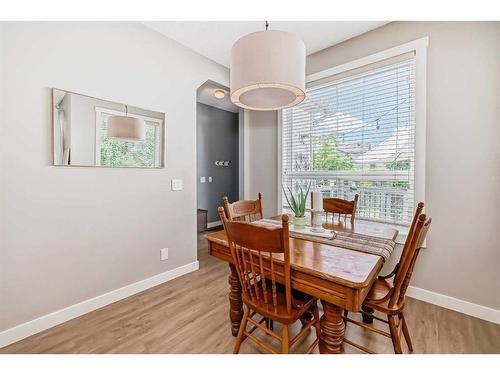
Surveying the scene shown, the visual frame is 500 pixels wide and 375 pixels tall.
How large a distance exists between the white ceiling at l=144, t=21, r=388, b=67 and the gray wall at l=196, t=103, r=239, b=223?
221 centimetres

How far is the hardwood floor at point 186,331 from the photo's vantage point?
61.2 inches

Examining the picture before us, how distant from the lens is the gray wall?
481cm

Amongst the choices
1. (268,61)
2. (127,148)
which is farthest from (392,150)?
(127,148)

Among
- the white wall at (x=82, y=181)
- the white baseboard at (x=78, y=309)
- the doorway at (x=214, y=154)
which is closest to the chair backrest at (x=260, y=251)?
the white wall at (x=82, y=181)

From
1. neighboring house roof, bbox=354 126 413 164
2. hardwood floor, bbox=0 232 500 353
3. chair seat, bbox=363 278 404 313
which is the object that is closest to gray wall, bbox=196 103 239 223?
hardwood floor, bbox=0 232 500 353

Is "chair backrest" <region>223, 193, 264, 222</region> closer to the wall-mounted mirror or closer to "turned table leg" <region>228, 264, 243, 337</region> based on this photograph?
"turned table leg" <region>228, 264, 243, 337</region>

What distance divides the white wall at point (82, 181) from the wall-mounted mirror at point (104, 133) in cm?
6

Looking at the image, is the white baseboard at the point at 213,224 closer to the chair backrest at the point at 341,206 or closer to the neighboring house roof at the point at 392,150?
the chair backrest at the point at 341,206

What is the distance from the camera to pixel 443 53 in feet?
6.60

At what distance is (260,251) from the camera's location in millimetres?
1147
